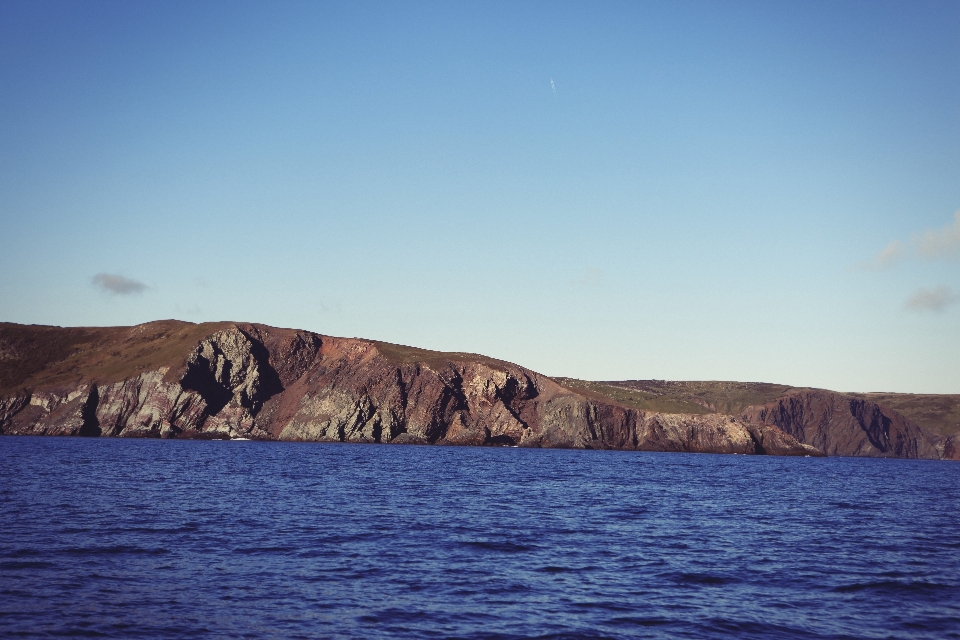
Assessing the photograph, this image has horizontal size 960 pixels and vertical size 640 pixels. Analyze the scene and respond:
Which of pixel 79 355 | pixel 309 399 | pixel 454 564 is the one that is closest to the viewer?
pixel 454 564

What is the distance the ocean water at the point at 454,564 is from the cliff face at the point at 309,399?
116050 millimetres

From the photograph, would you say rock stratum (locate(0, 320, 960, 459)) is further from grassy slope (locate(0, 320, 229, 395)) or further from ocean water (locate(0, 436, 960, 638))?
ocean water (locate(0, 436, 960, 638))

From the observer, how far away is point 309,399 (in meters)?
176

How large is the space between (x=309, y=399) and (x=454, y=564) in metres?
152

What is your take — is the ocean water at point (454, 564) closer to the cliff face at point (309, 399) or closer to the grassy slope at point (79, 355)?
the cliff face at point (309, 399)

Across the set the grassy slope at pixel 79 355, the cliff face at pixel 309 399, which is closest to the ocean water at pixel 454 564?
the cliff face at pixel 309 399

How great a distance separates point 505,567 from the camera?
27859 mm

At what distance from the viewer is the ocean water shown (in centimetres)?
2059

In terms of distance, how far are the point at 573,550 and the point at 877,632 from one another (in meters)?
13.0

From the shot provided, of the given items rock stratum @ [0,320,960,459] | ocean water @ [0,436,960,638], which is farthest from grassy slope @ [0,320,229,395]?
ocean water @ [0,436,960,638]

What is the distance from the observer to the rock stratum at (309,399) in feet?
543

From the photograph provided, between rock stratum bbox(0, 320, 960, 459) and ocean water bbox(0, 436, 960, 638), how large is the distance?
116 meters

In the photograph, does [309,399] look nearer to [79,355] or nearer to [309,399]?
[309,399]

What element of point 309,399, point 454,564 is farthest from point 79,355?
point 454,564
